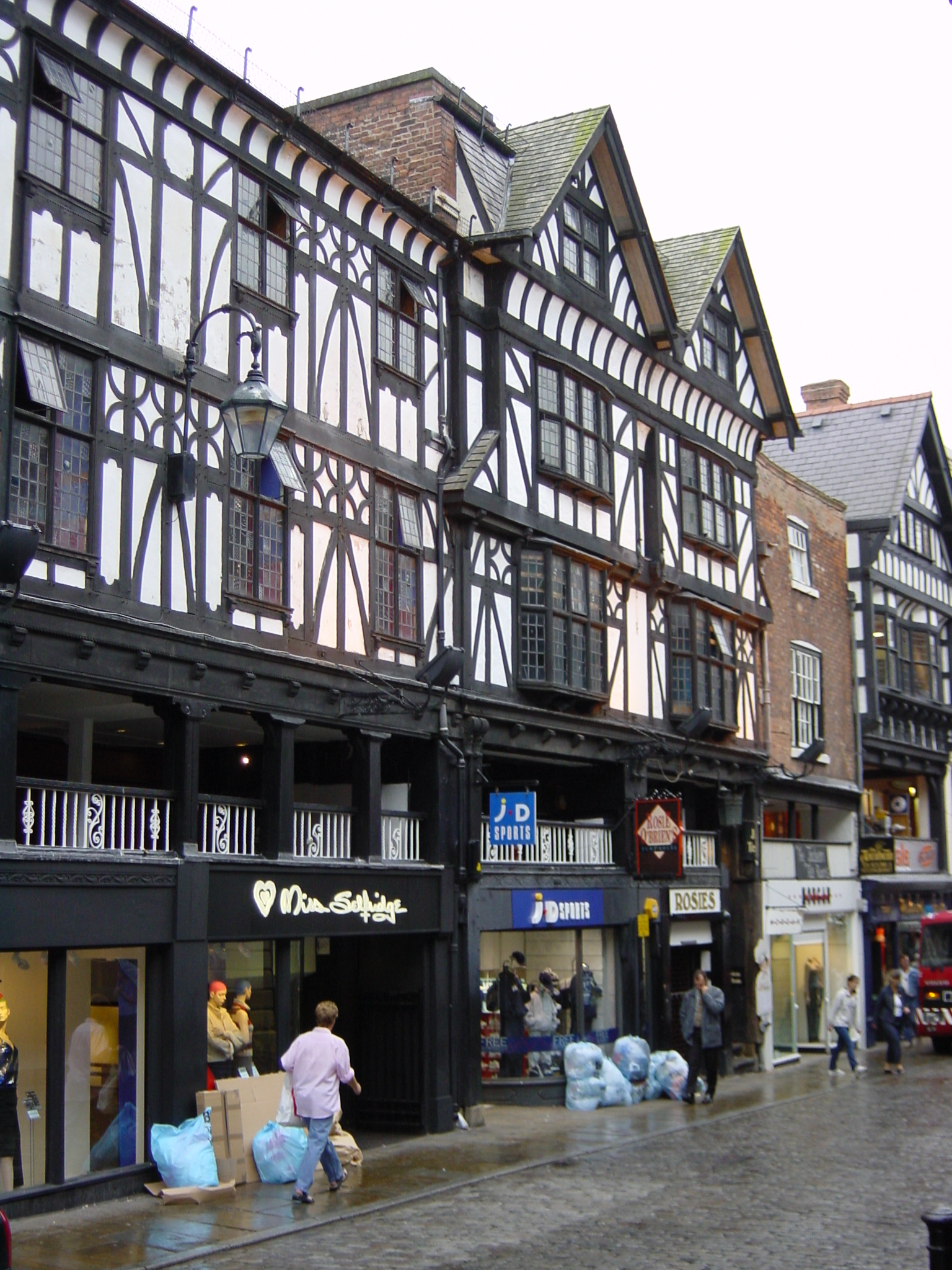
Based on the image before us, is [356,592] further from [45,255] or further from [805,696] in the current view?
[805,696]

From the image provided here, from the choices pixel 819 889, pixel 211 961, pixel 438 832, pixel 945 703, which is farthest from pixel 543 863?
pixel 945 703

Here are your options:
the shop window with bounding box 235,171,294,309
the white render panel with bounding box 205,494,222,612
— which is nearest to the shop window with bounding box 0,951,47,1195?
the white render panel with bounding box 205,494,222,612

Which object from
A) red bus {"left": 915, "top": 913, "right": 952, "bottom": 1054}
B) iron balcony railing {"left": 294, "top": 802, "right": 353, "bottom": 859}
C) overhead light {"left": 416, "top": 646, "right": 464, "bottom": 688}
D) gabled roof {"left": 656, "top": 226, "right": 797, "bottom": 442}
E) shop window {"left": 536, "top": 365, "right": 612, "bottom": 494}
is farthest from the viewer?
red bus {"left": 915, "top": 913, "right": 952, "bottom": 1054}

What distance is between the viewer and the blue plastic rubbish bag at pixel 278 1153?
14266 mm

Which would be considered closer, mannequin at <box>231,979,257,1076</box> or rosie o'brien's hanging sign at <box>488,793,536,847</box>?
mannequin at <box>231,979,257,1076</box>

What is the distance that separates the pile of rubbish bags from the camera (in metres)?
20.5

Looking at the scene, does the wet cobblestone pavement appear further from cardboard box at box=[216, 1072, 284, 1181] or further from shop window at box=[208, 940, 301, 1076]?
shop window at box=[208, 940, 301, 1076]

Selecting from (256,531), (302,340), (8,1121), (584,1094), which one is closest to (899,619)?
(584,1094)

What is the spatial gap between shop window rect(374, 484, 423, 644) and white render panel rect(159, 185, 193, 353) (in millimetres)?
3725

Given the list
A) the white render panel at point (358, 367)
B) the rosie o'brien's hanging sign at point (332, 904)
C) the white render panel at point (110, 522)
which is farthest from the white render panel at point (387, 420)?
the rosie o'brien's hanging sign at point (332, 904)

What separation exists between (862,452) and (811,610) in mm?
8367

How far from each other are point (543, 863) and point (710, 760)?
19.6ft

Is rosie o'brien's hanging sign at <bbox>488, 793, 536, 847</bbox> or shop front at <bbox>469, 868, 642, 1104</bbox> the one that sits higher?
rosie o'brien's hanging sign at <bbox>488, 793, 536, 847</bbox>

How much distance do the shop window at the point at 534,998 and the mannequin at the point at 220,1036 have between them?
199 inches
